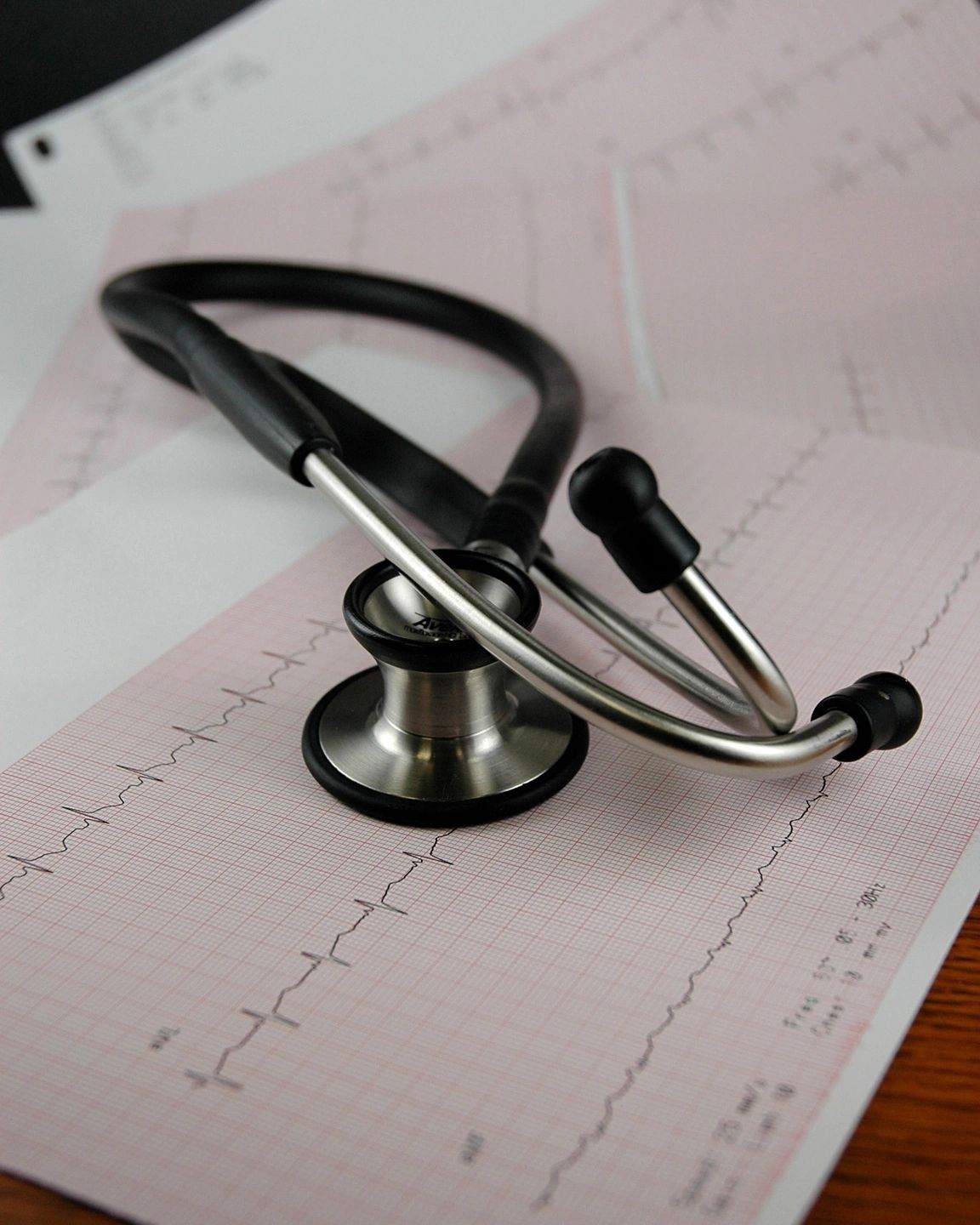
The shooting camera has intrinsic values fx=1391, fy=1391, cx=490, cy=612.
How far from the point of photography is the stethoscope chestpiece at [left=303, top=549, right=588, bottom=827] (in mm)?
950

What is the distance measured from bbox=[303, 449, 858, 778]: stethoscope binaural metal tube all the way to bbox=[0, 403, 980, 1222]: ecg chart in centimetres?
8

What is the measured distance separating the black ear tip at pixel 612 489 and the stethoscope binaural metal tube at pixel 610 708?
0.08m

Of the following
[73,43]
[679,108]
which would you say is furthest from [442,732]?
[73,43]

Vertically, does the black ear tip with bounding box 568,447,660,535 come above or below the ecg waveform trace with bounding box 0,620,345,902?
above

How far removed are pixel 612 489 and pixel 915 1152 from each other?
41 cm

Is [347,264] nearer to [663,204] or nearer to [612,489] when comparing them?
[663,204]

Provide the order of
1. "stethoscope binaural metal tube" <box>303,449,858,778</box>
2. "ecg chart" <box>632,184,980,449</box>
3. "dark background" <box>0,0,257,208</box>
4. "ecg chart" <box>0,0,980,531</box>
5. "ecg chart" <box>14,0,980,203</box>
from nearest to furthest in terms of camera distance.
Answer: "stethoscope binaural metal tube" <box>303,449,858,778</box> → "ecg chart" <box>632,184,980,449</box> → "ecg chart" <box>0,0,980,531</box> → "ecg chart" <box>14,0,980,203</box> → "dark background" <box>0,0,257,208</box>

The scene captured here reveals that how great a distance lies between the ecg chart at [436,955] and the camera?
72cm

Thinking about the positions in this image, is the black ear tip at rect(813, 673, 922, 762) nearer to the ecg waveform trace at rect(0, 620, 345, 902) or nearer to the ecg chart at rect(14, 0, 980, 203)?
the ecg waveform trace at rect(0, 620, 345, 902)

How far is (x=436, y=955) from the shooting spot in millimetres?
856

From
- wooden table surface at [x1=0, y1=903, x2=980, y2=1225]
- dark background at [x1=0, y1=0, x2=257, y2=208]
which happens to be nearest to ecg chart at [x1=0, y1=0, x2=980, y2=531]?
dark background at [x1=0, y1=0, x2=257, y2=208]

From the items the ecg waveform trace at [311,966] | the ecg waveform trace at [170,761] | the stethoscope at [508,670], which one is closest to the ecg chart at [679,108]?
the stethoscope at [508,670]

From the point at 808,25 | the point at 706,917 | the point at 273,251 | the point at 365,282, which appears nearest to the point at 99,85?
the point at 273,251

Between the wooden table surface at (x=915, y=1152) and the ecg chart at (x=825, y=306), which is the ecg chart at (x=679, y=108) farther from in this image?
the wooden table surface at (x=915, y=1152)
